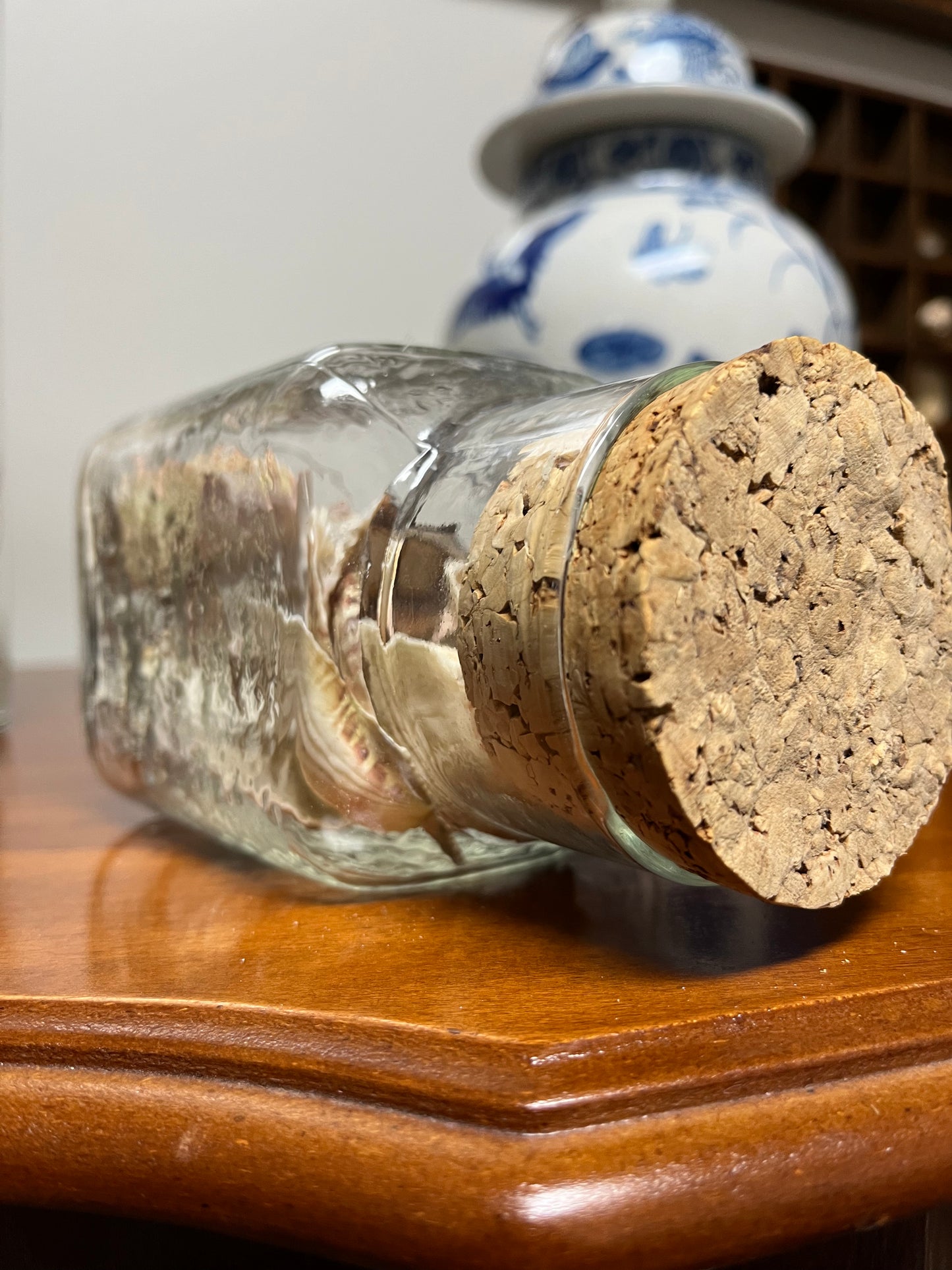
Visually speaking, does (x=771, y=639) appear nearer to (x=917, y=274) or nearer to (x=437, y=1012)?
(x=437, y=1012)

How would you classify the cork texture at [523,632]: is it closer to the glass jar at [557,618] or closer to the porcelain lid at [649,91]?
the glass jar at [557,618]

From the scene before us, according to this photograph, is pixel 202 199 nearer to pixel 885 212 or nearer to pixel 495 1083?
pixel 885 212

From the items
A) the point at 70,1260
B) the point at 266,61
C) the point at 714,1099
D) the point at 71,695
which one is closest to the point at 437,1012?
the point at 714,1099

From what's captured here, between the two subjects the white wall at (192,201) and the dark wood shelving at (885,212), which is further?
the dark wood shelving at (885,212)

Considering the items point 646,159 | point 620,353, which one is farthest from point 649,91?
point 620,353

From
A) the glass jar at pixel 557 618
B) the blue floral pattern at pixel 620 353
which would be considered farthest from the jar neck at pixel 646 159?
the glass jar at pixel 557 618

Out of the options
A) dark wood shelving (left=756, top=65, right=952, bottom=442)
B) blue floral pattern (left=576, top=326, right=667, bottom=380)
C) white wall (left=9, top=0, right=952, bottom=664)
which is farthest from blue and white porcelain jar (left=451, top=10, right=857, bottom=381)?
dark wood shelving (left=756, top=65, right=952, bottom=442)
